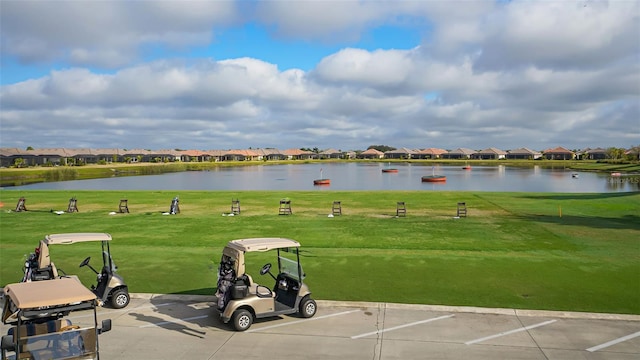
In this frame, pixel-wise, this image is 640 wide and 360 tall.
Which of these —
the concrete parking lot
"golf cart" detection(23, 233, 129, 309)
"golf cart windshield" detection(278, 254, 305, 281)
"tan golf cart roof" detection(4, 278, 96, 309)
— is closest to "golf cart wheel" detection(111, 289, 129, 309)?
"golf cart" detection(23, 233, 129, 309)

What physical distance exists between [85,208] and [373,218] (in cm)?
2226

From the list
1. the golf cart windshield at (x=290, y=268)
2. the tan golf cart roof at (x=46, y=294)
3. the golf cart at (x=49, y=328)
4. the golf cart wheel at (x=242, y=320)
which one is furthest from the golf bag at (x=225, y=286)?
the golf cart at (x=49, y=328)

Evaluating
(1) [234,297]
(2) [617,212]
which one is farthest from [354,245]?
(2) [617,212]

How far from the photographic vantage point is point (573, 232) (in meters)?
24.3

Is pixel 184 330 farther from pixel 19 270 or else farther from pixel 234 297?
pixel 19 270

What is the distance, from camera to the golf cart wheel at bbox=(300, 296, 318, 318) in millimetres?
11523

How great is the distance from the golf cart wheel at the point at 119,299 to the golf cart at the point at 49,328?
13.7 ft

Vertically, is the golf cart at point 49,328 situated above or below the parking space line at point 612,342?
above

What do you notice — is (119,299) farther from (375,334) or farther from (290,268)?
(375,334)

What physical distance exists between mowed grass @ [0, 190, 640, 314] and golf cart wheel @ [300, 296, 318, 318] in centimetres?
187

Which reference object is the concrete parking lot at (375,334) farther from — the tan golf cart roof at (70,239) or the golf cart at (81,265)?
the tan golf cart roof at (70,239)

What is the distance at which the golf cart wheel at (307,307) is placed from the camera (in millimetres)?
11523

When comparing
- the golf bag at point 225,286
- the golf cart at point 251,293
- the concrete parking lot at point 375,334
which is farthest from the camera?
the golf bag at point 225,286

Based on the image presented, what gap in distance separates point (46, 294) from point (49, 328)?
62 cm
